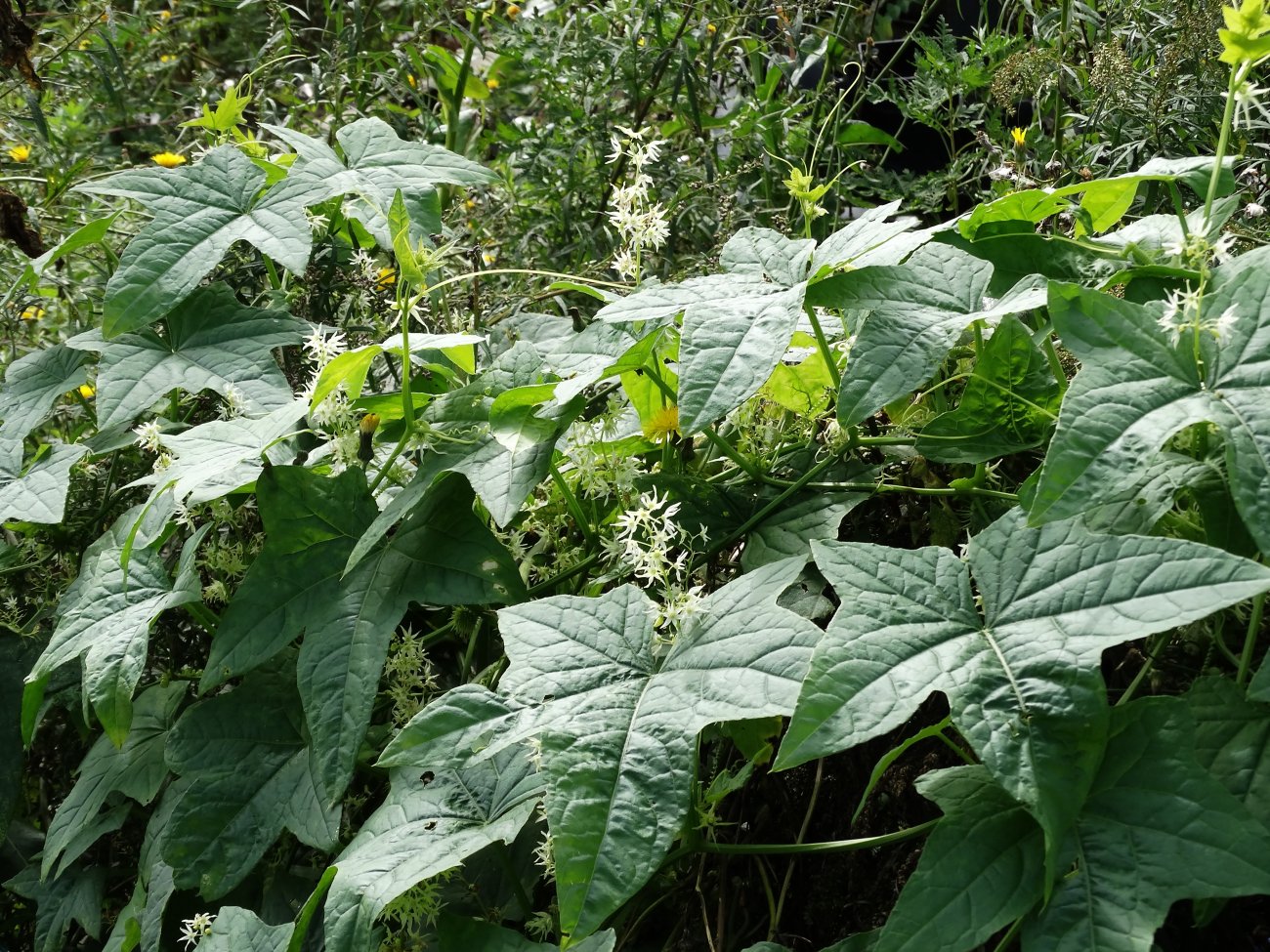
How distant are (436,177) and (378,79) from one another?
34.3 inches

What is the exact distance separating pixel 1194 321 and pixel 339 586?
769mm

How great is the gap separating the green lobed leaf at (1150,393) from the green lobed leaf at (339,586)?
1.72 ft

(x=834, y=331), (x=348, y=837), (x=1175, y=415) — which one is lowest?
(x=348, y=837)

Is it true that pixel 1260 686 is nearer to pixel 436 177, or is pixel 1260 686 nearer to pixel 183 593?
pixel 183 593

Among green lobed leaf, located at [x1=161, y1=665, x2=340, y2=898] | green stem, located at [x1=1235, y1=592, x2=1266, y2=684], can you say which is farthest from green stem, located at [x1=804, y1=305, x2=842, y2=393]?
green lobed leaf, located at [x1=161, y1=665, x2=340, y2=898]

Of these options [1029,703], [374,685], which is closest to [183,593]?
[374,685]

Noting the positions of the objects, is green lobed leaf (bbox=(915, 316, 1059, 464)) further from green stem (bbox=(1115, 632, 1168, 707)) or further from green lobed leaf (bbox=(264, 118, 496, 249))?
green lobed leaf (bbox=(264, 118, 496, 249))

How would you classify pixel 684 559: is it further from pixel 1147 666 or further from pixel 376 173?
pixel 376 173

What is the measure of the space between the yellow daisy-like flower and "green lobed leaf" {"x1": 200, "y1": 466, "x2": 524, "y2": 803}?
0.18 metres

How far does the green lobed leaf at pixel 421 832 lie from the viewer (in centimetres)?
91

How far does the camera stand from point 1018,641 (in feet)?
2.47

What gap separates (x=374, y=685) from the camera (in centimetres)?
105

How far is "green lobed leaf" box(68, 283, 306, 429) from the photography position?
4.62 ft

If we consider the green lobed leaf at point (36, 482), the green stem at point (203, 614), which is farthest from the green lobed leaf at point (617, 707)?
the green lobed leaf at point (36, 482)
